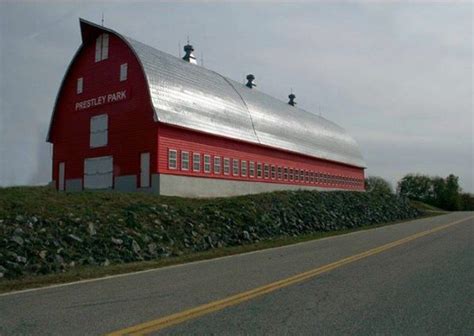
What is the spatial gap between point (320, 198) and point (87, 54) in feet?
57.1

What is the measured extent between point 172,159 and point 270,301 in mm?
21324

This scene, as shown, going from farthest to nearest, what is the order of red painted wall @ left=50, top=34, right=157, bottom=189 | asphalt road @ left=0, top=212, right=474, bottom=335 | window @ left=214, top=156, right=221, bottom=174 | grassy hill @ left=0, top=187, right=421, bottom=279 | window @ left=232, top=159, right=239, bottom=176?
window @ left=232, top=159, right=239, bottom=176, window @ left=214, top=156, right=221, bottom=174, red painted wall @ left=50, top=34, right=157, bottom=189, grassy hill @ left=0, top=187, right=421, bottom=279, asphalt road @ left=0, top=212, right=474, bottom=335

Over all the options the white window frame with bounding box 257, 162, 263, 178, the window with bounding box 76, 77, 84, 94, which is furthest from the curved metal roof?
the window with bounding box 76, 77, 84, 94

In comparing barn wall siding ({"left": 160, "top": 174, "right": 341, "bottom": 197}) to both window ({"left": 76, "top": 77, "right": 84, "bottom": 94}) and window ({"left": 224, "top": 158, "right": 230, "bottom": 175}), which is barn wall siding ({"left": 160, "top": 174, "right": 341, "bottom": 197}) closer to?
window ({"left": 224, "top": 158, "right": 230, "bottom": 175})

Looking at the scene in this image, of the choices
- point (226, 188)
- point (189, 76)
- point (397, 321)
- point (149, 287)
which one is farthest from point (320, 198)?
point (397, 321)

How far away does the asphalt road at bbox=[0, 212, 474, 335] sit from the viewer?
6324mm

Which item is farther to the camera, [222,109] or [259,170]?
[259,170]

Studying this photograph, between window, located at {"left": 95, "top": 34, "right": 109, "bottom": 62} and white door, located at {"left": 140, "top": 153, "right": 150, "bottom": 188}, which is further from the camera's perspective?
window, located at {"left": 95, "top": 34, "right": 109, "bottom": 62}

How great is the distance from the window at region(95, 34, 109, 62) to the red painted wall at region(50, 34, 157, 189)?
31 centimetres

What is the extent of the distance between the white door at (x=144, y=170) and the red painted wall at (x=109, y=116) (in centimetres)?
30

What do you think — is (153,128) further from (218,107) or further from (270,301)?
(270,301)

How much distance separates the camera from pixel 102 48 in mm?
32312

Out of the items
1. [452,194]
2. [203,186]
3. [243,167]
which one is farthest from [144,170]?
[452,194]

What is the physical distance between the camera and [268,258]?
14.2 m
